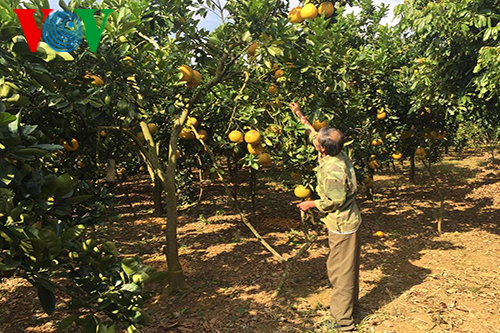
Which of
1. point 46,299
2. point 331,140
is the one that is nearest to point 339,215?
point 331,140

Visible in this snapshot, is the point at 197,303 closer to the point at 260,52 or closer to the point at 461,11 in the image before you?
the point at 260,52

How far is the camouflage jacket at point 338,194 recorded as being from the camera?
293cm

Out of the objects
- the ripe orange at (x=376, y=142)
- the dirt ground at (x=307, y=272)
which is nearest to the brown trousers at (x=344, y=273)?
the dirt ground at (x=307, y=272)

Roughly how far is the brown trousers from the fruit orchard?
913 mm

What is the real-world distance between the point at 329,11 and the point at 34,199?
3675 mm

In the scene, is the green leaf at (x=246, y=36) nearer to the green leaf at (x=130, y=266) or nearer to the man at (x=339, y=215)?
the man at (x=339, y=215)

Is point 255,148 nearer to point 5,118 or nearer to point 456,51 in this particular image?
point 5,118

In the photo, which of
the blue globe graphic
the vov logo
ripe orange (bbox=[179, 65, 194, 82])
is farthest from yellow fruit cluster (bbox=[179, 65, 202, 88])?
the blue globe graphic

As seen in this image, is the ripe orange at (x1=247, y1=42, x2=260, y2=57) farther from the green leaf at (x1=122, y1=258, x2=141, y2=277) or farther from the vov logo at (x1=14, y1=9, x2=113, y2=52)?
the green leaf at (x1=122, y1=258, x2=141, y2=277)

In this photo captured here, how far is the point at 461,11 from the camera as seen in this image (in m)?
3.92

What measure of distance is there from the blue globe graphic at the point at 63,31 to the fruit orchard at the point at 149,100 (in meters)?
0.07

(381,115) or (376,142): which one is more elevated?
(381,115)

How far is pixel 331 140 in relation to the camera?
2943 millimetres

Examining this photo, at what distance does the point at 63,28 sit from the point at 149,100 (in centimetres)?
82
